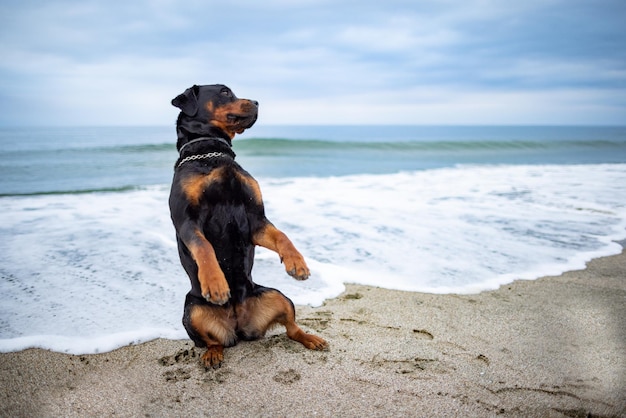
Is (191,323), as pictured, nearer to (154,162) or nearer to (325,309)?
(325,309)

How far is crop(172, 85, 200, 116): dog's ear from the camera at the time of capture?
2891mm

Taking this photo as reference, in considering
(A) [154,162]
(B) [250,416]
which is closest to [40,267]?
(B) [250,416]

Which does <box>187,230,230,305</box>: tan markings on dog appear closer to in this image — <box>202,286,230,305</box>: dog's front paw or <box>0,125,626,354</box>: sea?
<box>202,286,230,305</box>: dog's front paw

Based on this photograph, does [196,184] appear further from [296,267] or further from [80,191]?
[80,191]

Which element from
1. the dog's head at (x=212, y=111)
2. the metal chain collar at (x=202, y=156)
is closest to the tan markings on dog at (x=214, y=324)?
the metal chain collar at (x=202, y=156)

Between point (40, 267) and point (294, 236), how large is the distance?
293 centimetres

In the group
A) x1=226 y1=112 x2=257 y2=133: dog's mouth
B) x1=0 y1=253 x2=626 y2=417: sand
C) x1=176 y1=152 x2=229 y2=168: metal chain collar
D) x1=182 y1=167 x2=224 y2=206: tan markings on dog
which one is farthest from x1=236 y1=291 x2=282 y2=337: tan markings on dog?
x1=226 y1=112 x2=257 y2=133: dog's mouth

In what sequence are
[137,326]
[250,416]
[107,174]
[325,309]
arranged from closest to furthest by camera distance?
[250,416] → [137,326] → [325,309] → [107,174]

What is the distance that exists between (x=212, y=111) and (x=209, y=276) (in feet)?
3.55

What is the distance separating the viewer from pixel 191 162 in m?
2.74

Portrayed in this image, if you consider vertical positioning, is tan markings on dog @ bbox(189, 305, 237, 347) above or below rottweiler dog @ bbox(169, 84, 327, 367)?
below

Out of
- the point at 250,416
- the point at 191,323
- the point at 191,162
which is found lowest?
the point at 250,416

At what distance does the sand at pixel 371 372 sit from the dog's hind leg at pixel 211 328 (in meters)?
0.09

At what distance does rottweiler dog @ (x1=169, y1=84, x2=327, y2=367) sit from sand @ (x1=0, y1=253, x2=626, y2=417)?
0.19 meters
